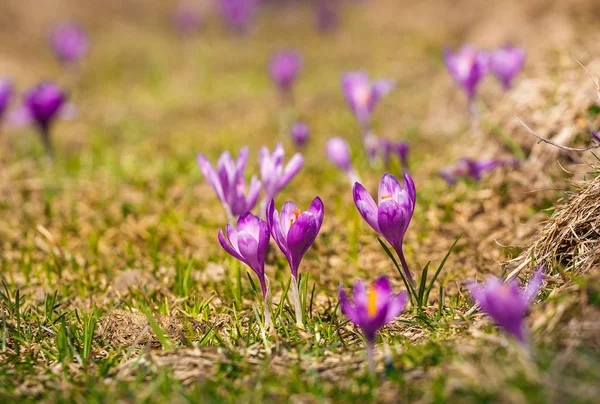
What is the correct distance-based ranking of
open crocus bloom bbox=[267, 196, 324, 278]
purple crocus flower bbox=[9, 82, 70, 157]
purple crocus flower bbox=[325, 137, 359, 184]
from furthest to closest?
purple crocus flower bbox=[9, 82, 70, 157] → purple crocus flower bbox=[325, 137, 359, 184] → open crocus bloom bbox=[267, 196, 324, 278]

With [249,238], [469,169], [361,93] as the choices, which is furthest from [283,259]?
A: [361,93]

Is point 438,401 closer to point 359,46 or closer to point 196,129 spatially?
point 196,129

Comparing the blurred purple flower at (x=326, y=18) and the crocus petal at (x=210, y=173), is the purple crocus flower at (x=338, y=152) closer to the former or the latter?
the crocus petal at (x=210, y=173)

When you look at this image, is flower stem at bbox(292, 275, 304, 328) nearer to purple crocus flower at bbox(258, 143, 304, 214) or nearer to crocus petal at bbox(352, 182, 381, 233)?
crocus petal at bbox(352, 182, 381, 233)

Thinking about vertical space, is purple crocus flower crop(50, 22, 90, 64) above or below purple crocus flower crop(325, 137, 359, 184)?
above

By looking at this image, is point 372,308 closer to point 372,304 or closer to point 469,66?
point 372,304

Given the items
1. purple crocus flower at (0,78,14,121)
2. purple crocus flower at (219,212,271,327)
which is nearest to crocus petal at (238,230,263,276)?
purple crocus flower at (219,212,271,327)
